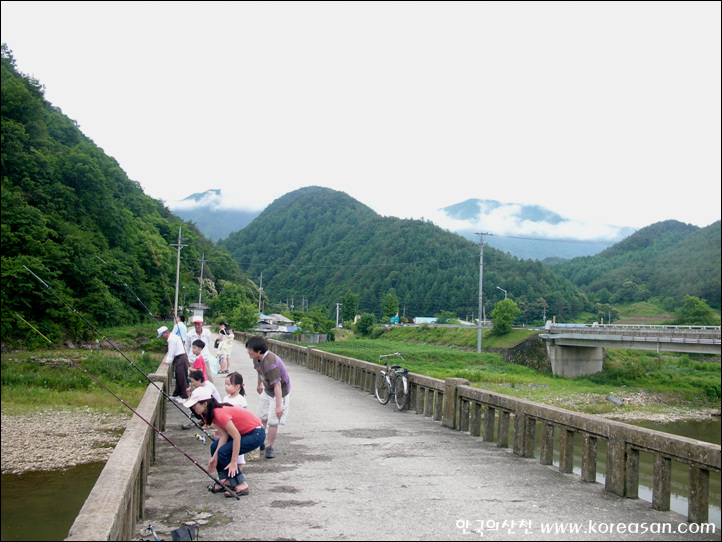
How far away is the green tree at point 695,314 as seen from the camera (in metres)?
4.88

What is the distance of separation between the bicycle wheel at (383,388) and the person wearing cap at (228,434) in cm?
676

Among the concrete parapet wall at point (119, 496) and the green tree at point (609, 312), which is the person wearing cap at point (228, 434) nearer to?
the concrete parapet wall at point (119, 496)

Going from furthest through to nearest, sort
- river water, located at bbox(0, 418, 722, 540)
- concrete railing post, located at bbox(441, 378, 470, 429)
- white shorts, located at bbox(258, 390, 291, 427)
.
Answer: river water, located at bbox(0, 418, 722, 540), concrete railing post, located at bbox(441, 378, 470, 429), white shorts, located at bbox(258, 390, 291, 427)

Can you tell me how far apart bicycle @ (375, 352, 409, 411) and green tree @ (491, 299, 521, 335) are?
47560 millimetres

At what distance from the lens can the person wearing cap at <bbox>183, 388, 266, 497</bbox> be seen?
210 inches

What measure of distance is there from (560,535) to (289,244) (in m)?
173

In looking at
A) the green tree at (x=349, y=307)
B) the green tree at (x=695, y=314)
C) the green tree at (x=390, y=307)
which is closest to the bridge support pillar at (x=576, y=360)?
the green tree at (x=695, y=314)

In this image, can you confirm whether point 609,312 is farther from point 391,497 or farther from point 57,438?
point 57,438

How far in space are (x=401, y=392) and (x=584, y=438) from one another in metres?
5.60

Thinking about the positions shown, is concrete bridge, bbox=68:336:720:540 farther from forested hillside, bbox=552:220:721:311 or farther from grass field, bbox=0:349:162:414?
grass field, bbox=0:349:162:414

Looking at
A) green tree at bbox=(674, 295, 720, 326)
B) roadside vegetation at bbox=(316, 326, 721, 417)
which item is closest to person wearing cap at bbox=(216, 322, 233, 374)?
roadside vegetation at bbox=(316, 326, 721, 417)

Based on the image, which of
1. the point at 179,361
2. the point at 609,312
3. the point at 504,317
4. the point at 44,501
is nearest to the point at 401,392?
the point at 609,312

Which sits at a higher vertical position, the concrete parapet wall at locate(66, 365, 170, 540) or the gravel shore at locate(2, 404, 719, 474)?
the concrete parapet wall at locate(66, 365, 170, 540)

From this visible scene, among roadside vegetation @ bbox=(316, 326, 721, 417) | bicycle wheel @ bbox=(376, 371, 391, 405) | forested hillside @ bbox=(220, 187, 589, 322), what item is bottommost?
roadside vegetation @ bbox=(316, 326, 721, 417)
